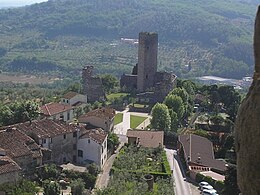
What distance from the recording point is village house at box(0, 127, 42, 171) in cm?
3912

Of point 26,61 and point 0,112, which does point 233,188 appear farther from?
point 26,61

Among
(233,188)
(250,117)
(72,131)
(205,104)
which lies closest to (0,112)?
(72,131)

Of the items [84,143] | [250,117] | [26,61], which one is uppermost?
[250,117]

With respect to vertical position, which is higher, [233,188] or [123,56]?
[233,188]

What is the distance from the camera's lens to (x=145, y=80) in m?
84.8

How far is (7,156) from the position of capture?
37.9 m

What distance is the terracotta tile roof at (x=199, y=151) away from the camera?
155ft

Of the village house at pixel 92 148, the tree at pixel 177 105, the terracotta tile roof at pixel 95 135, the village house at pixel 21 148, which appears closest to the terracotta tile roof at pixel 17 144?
the village house at pixel 21 148

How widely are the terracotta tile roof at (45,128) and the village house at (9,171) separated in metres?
7.35

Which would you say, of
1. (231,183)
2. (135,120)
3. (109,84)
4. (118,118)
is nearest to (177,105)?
(135,120)

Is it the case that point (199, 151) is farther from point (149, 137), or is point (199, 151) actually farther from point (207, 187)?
point (207, 187)

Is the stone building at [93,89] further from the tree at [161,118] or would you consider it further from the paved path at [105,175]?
the paved path at [105,175]

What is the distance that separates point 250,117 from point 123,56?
7463 inches

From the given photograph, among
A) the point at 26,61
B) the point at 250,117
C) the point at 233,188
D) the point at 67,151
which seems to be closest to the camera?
the point at 250,117
